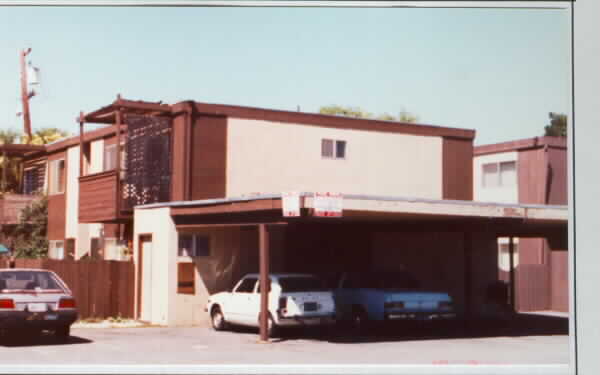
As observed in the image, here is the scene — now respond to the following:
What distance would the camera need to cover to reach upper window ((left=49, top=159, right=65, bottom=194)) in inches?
1189

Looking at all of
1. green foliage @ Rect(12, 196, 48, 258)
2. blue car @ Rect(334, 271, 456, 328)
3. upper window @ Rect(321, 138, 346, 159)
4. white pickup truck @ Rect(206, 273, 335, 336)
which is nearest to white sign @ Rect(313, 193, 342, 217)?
white pickup truck @ Rect(206, 273, 335, 336)

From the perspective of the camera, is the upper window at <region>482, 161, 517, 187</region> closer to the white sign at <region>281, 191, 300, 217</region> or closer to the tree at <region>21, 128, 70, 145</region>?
the tree at <region>21, 128, 70, 145</region>

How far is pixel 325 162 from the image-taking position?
28.6m

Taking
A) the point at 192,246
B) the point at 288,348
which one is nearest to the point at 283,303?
the point at 288,348

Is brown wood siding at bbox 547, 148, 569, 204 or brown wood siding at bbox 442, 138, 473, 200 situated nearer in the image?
brown wood siding at bbox 442, 138, 473, 200

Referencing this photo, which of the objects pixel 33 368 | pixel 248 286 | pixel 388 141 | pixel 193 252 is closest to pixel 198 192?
pixel 193 252

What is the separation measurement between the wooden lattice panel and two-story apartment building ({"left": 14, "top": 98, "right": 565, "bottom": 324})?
1.2 inches

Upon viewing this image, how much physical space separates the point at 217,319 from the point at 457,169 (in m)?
12.0

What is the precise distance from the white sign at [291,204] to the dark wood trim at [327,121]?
735 cm

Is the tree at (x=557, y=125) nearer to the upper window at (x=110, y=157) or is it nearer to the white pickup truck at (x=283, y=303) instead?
the upper window at (x=110, y=157)

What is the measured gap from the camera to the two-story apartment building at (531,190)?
31.0 meters

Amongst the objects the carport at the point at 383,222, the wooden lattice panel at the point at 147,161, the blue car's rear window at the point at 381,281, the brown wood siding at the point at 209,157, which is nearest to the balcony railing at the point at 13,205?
the wooden lattice panel at the point at 147,161

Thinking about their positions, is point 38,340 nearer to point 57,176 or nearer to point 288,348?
point 288,348

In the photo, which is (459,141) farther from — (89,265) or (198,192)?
(89,265)
